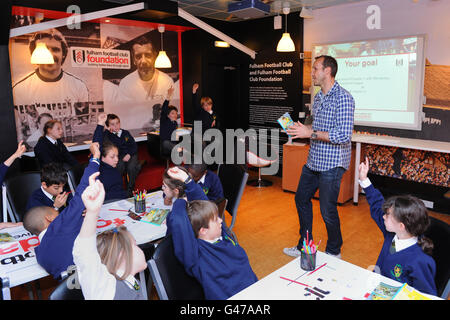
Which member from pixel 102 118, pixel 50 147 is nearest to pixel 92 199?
pixel 102 118

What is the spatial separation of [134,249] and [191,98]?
5703 millimetres

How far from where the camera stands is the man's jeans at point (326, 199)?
10.4 feet

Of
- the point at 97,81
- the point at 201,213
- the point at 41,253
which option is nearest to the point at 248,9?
the point at 97,81

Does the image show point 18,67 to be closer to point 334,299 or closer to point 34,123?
point 34,123

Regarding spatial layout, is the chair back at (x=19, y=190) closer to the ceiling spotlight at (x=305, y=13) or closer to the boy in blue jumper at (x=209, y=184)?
the boy in blue jumper at (x=209, y=184)

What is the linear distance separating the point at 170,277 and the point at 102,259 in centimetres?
38

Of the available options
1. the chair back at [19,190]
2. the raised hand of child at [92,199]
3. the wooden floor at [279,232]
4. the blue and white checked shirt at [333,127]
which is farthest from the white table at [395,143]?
the raised hand of child at [92,199]

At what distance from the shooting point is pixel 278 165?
672 cm

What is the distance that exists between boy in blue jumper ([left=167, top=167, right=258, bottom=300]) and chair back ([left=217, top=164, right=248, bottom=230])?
1116mm

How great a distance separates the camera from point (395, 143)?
15.5 feet

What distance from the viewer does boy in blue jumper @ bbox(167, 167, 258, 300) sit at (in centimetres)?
182

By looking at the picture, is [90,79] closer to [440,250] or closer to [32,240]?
[32,240]

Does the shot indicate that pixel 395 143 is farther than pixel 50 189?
Yes

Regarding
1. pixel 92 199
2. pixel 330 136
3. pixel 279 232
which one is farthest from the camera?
pixel 279 232
